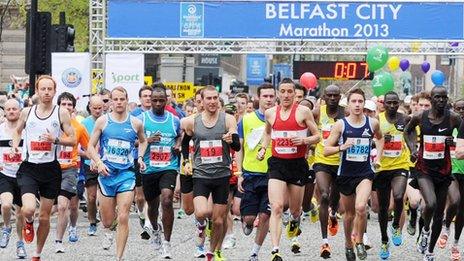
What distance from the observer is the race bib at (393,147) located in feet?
50.4

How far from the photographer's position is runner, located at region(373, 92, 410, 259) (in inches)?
598

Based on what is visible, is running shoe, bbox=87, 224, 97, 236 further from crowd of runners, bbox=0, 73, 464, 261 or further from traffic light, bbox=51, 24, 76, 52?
traffic light, bbox=51, 24, 76, 52

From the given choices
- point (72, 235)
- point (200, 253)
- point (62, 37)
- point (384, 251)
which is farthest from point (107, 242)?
point (62, 37)

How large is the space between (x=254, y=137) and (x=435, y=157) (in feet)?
6.75

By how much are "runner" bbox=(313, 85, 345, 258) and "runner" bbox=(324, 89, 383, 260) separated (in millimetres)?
747

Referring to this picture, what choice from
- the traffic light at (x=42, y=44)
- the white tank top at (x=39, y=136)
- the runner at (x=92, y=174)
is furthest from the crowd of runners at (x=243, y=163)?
the traffic light at (x=42, y=44)

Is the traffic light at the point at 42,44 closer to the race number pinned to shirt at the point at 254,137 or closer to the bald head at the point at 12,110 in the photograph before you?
the bald head at the point at 12,110

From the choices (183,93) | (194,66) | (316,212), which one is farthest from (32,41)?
(194,66)

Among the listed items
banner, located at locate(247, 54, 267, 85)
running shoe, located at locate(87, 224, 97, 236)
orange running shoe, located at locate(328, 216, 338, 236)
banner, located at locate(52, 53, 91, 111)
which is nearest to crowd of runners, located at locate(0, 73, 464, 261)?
orange running shoe, located at locate(328, 216, 338, 236)

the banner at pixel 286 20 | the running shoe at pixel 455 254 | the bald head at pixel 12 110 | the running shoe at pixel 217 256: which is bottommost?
the running shoe at pixel 455 254

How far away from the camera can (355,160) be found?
1391 centimetres

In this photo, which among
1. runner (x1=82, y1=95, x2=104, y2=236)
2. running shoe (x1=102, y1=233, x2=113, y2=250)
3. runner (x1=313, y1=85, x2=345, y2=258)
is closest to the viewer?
runner (x1=313, y1=85, x2=345, y2=258)

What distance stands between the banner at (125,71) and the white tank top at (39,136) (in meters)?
14.6

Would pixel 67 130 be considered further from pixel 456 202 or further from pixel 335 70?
pixel 335 70
